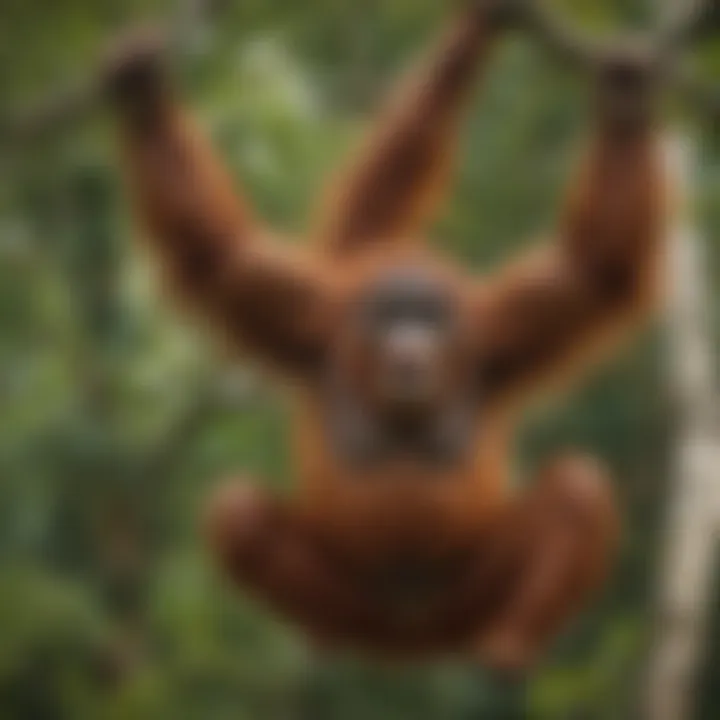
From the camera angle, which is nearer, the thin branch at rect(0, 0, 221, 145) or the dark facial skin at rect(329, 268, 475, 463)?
the thin branch at rect(0, 0, 221, 145)

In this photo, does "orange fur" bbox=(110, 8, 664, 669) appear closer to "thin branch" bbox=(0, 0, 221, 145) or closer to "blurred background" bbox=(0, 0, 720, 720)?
"blurred background" bbox=(0, 0, 720, 720)

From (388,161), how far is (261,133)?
39 cm

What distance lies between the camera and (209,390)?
6902 millimetres

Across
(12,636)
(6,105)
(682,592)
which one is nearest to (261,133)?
(6,105)

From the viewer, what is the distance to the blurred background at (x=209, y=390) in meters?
6.51

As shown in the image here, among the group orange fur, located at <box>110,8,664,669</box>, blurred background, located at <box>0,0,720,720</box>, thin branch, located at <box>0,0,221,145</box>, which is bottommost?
thin branch, located at <box>0,0,221,145</box>

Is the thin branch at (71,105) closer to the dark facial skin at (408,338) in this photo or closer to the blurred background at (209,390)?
the blurred background at (209,390)

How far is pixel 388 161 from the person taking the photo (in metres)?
6.47

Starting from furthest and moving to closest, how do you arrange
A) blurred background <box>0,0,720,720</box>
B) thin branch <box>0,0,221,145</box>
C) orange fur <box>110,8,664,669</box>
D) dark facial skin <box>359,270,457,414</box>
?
blurred background <box>0,0,720,720</box> < dark facial skin <box>359,270,457,414</box> < orange fur <box>110,8,664,669</box> < thin branch <box>0,0,221,145</box>

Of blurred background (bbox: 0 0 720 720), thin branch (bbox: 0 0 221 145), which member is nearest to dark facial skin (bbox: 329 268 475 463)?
blurred background (bbox: 0 0 720 720)

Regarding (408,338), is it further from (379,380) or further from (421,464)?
(421,464)

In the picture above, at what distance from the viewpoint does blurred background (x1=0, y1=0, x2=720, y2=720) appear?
651 centimetres

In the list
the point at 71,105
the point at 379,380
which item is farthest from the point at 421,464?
the point at 71,105

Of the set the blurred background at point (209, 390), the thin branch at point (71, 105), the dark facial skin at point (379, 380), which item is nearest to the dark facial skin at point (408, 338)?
the dark facial skin at point (379, 380)
